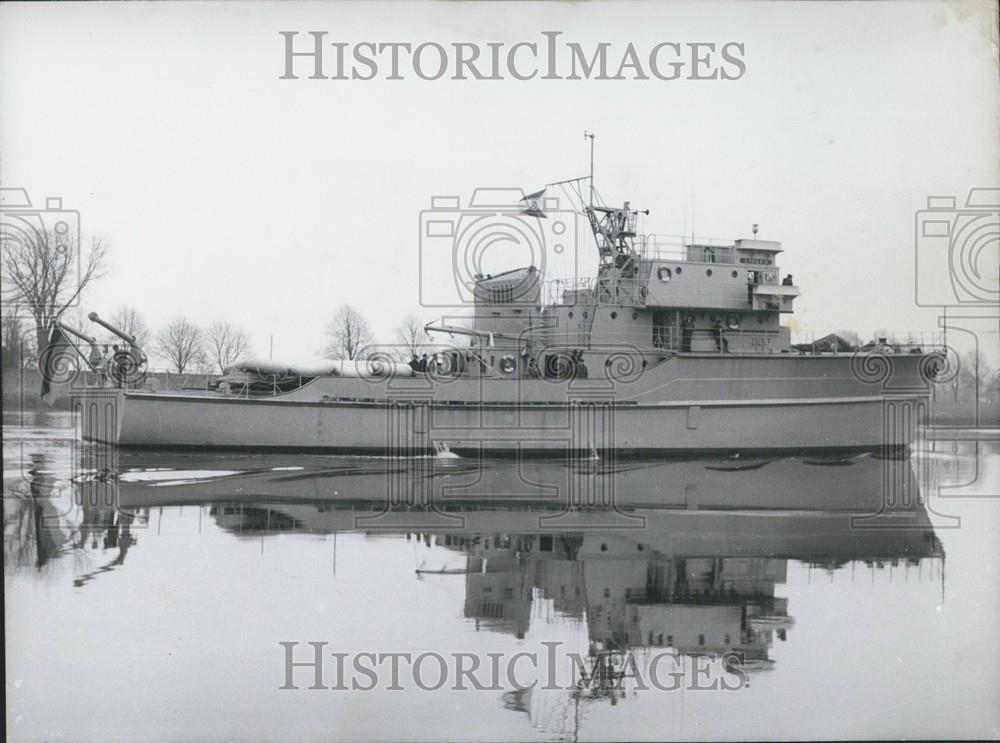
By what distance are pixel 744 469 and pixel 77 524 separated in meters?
13.0

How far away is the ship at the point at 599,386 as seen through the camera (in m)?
19.7

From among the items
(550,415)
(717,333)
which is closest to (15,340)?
(550,415)

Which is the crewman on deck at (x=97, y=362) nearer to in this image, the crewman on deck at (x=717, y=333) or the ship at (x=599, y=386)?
the ship at (x=599, y=386)

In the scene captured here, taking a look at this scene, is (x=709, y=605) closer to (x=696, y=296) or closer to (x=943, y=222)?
(x=943, y=222)

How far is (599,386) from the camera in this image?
20.6 m

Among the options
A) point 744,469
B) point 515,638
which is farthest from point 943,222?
point 744,469

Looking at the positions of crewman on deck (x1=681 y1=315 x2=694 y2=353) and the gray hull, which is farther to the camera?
crewman on deck (x1=681 y1=315 x2=694 y2=353)

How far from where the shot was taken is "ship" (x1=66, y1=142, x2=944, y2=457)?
64.7ft

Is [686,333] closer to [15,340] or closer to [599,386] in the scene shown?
[599,386]

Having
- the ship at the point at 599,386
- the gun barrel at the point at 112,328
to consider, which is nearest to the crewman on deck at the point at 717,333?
the ship at the point at 599,386

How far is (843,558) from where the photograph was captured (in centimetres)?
978

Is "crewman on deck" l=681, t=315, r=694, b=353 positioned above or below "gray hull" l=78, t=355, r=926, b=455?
above

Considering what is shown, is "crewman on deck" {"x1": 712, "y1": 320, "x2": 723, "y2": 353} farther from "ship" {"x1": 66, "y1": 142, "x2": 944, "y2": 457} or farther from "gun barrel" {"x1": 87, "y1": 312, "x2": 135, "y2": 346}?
"gun barrel" {"x1": 87, "y1": 312, "x2": 135, "y2": 346}

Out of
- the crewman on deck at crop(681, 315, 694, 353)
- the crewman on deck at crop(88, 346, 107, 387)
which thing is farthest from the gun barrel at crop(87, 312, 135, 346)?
the crewman on deck at crop(681, 315, 694, 353)
